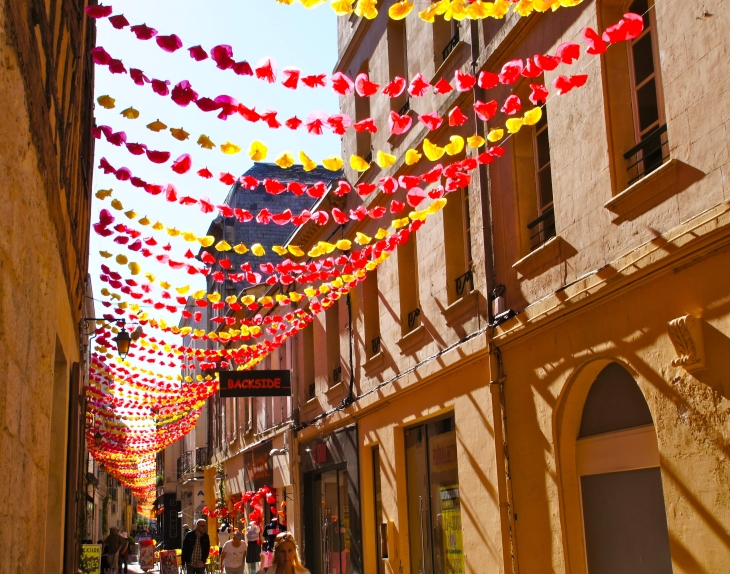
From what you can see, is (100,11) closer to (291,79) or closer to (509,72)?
(291,79)

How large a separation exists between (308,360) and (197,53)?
1460cm

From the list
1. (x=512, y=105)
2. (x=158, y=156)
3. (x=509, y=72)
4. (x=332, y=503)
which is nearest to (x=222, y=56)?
(x=158, y=156)

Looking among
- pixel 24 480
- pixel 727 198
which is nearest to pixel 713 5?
pixel 727 198

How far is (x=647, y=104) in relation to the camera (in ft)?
27.0

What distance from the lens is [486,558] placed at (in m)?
10.5

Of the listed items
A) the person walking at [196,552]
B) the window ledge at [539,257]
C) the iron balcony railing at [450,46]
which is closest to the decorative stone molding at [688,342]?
the window ledge at [539,257]

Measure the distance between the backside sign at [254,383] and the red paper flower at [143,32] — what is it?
12.3m

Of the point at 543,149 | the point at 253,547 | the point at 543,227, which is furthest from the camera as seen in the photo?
the point at 253,547

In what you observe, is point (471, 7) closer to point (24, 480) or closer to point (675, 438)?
point (675, 438)

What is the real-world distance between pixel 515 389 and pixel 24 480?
6.40 metres

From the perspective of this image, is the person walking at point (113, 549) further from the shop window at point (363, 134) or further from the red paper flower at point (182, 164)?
the red paper flower at point (182, 164)

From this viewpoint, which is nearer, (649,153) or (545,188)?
(649,153)

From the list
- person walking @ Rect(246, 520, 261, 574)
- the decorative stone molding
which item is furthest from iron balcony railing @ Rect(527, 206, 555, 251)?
person walking @ Rect(246, 520, 261, 574)

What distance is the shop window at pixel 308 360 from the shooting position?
2100 centimetres
